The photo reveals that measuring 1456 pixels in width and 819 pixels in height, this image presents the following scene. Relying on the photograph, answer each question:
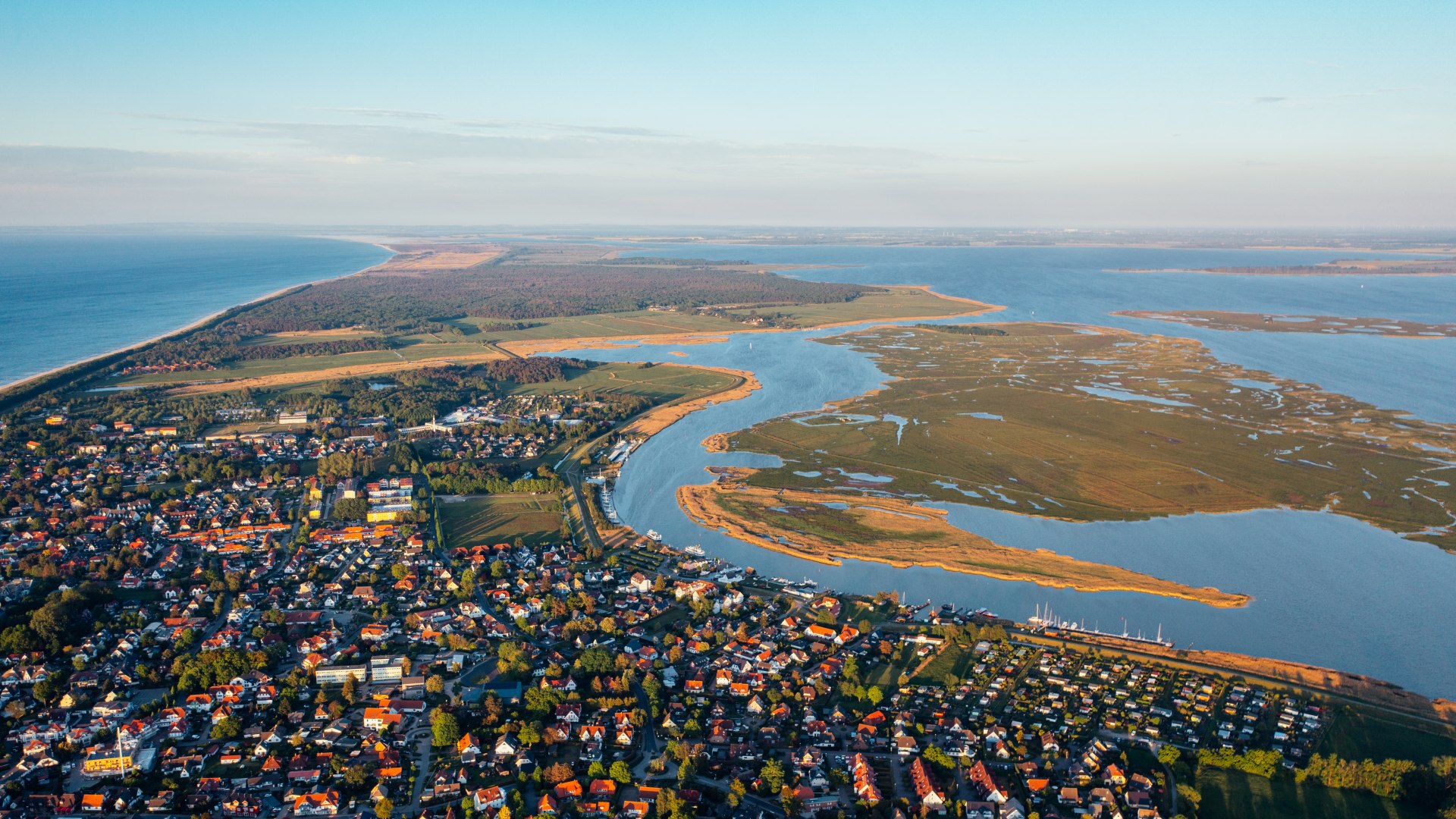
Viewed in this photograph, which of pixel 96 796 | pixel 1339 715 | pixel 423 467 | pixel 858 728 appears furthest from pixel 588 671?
pixel 423 467

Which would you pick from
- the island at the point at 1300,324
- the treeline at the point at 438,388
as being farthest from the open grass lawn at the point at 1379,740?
the island at the point at 1300,324

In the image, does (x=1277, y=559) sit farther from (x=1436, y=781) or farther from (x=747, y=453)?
(x=747, y=453)

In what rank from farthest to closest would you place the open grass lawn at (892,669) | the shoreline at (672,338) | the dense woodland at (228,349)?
the shoreline at (672,338) < the dense woodland at (228,349) < the open grass lawn at (892,669)

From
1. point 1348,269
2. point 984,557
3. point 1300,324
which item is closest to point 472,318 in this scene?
point 984,557

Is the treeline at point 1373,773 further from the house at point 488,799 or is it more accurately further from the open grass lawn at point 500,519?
the open grass lawn at point 500,519

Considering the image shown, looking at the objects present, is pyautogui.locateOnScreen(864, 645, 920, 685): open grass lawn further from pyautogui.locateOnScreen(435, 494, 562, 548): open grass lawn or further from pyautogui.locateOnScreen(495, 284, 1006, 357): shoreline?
pyautogui.locateOnScreen(495, 284, 1006, 357): shoreline

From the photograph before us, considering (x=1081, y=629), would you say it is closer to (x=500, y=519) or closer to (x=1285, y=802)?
(x=1285, y=802)
